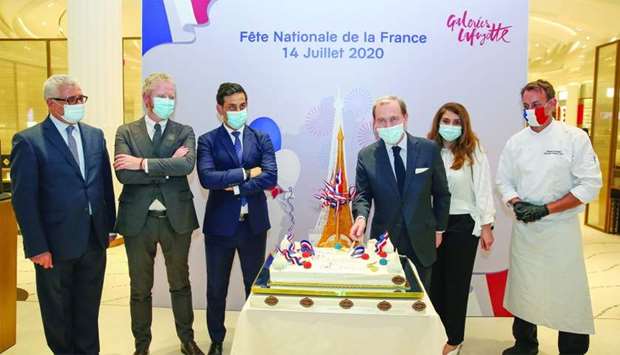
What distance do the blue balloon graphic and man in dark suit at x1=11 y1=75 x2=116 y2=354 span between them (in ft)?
4.53

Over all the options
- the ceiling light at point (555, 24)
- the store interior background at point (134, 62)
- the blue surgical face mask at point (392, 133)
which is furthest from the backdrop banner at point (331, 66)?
the ceiling light at point (555, 24)

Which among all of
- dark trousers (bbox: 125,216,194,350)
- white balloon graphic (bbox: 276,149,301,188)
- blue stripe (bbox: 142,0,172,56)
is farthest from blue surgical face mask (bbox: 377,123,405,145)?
blue stripe (bbox: 142,0,172,56)

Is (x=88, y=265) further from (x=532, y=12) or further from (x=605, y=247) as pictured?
(x=532, y=12)

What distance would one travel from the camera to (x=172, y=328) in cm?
393

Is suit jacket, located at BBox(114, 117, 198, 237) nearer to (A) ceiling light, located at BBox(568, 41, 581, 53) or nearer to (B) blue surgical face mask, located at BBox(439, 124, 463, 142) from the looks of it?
(B) blue surgical face mask, located at BBox(439, 124, 463, 142)

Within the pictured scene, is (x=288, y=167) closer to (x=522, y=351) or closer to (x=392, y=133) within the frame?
(x=392, y=133)

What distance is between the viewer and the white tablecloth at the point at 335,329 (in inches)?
75.5

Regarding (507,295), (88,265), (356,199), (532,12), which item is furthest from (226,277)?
(532,12)

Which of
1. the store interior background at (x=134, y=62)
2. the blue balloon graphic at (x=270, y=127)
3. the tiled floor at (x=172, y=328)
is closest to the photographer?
the tiled floor at (x=172, y=328)

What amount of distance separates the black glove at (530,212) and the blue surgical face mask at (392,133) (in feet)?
3.23

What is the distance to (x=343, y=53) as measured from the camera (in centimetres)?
403

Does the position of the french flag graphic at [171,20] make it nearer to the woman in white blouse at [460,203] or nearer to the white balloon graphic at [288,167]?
the white balloon graphic at [288,167]

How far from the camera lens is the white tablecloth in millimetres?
1919

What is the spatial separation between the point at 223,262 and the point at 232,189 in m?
0.50
